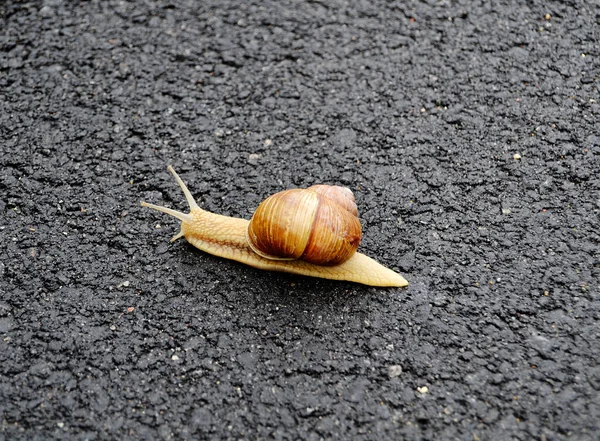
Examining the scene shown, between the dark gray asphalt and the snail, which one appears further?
the snail

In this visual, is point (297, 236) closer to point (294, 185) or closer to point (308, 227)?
point (308, 227)

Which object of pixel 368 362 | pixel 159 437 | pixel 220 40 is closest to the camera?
pixel 159 437

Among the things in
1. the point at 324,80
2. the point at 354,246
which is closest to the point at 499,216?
the point at 354,246

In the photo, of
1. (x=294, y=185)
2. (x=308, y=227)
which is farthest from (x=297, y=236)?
(x=294, y=185)

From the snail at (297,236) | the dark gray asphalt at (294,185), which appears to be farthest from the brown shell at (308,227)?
the dark gray asphalt at (294,185)

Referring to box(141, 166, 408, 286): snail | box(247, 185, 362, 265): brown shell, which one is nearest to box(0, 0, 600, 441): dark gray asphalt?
box(141, 166, 408, 286): snail

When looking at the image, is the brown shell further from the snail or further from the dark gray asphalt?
the dark gray asphalt

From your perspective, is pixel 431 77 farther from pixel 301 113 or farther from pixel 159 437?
pixel 159 437
